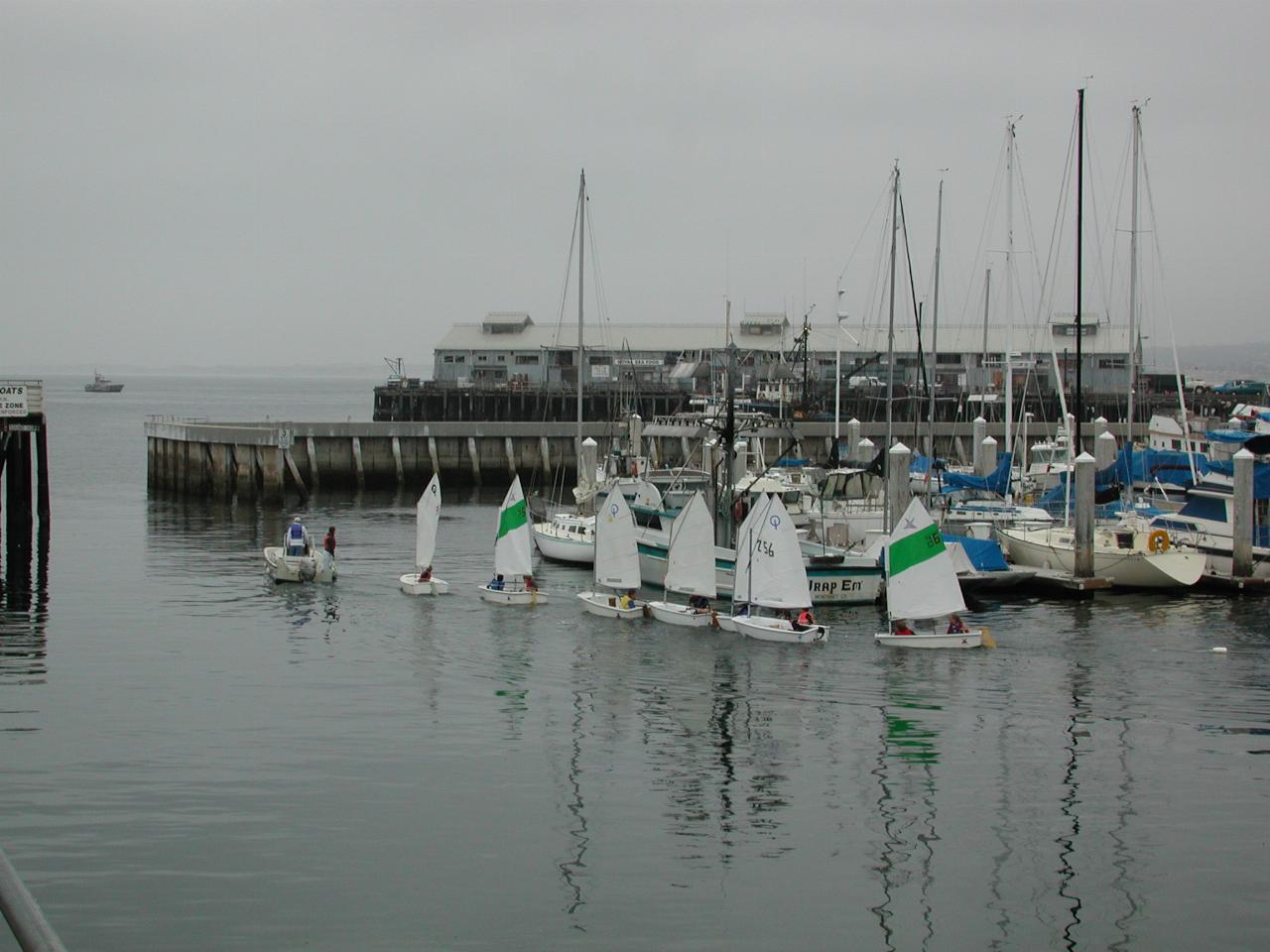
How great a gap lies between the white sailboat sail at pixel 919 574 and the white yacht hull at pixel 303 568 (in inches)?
773

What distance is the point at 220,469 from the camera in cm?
7625

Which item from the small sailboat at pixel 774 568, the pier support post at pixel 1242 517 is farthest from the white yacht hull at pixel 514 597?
the pier support post at pixel 1242 517

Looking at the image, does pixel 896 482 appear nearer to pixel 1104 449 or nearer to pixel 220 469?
pixel 1104 449

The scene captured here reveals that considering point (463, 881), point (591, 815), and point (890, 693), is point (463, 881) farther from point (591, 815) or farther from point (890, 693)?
point (890, 693)

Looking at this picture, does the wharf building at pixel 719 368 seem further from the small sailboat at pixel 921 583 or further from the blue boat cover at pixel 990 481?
the small sailboat at pixel 921 583

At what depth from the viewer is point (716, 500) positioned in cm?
4766

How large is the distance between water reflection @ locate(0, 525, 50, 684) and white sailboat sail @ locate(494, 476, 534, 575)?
43.7 ft

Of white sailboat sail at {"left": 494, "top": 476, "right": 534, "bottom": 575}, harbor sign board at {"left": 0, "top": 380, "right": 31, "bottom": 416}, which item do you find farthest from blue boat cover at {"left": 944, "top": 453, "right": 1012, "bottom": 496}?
harbor sign board at {"left": 0, "top": 380, "right": 31, "bottom": 416}

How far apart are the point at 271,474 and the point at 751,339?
230 ft

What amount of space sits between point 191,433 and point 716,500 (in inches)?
1636

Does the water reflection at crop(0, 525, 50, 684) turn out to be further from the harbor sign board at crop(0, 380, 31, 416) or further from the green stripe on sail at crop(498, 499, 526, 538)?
the green stripe on sail at crop(498, 499, 526, 538)

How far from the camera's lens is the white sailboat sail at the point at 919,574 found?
37.0 meters

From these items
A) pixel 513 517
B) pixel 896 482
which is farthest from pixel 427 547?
pixel 896 482

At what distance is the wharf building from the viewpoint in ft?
367
